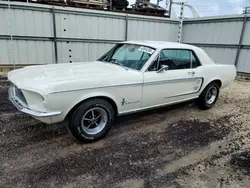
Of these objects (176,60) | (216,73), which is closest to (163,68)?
(176,60)

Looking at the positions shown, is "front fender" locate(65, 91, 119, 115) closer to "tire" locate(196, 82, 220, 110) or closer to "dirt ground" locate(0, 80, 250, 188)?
"dirt ground" locate(0, 80, 250, 188)

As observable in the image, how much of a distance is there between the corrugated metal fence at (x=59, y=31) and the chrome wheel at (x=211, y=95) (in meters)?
5.50

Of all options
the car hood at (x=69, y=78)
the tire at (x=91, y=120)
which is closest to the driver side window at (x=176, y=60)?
the car hood at (x=69, y=78)

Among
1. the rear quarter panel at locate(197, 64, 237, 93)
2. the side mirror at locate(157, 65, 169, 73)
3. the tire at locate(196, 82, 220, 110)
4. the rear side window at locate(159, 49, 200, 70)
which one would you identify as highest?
the rear side window at locate(159, 49, 200, 70)

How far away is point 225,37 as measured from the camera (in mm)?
8906

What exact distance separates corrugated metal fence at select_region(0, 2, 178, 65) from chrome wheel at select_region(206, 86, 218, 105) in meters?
5.50

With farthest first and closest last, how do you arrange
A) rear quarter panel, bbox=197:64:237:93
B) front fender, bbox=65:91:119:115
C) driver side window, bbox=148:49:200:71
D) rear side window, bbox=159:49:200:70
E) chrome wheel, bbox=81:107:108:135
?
rear quarter panel, bbox=197:64:237:93 < rear side window, bbox=159:49:200:70 < driver side window, bbox=148:49:200:71 < chrome wheel, bbox=81:107:108:135 < front fender, bbox=65:91:119:115

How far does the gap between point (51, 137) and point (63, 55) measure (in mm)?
5655

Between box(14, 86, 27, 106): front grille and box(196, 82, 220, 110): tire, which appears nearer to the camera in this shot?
box(14, 86, 27, 106): front grille

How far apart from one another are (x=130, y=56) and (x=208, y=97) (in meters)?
2.45

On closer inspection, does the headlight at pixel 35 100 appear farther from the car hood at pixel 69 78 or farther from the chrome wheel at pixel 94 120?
the chrome wheel at pixel 94 120

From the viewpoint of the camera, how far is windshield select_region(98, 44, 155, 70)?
3.58 meters

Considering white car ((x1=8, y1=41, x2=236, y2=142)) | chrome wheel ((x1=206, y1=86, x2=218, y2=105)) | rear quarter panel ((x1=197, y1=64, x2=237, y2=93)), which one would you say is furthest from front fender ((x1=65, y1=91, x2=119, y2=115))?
chrome wheel ((x1=206, y1=86, x2=218, y2=105))

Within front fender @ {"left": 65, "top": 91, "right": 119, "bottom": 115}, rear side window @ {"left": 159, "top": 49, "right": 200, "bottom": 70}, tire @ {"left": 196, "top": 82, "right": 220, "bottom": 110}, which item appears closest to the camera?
front fender @ {"left": 65, "top": 91, "right": 119, "bottom": 115}
